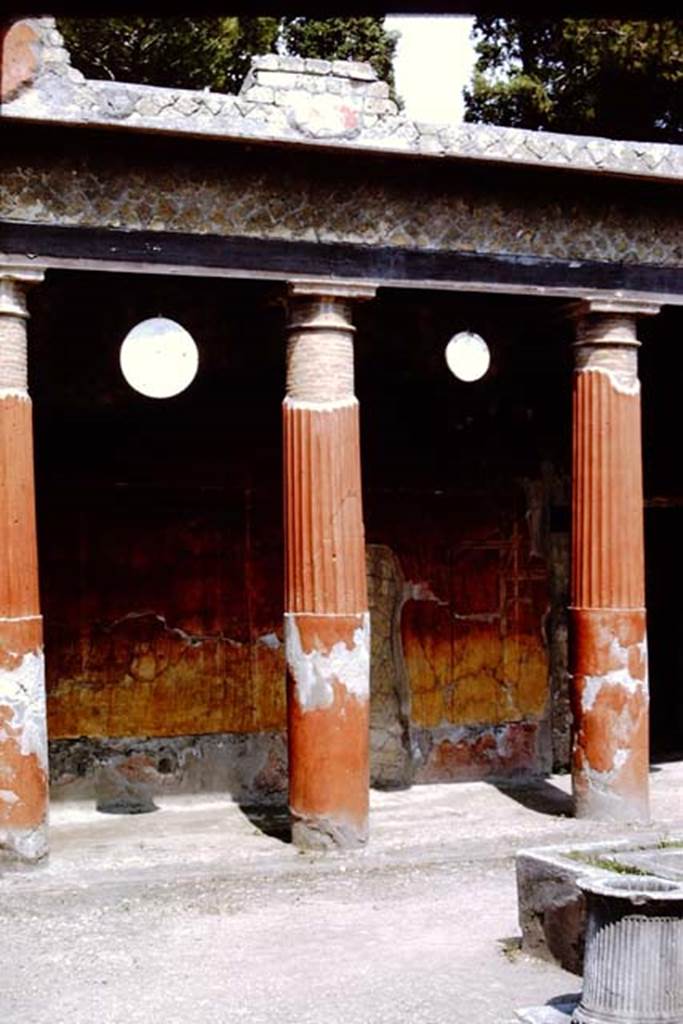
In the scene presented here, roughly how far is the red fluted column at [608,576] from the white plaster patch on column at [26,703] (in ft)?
10.2

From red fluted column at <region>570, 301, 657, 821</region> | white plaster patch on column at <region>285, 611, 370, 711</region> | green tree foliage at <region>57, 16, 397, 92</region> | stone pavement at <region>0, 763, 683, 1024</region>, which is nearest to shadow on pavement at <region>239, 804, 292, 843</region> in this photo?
stone pavement at <region>0, 763, 683, 1024</region>

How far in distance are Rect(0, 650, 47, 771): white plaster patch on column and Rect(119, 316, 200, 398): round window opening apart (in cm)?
152

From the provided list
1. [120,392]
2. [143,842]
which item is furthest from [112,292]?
[143,842]

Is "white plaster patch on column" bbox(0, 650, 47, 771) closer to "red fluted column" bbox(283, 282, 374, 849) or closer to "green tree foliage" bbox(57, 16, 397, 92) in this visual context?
"red fluted column" bbox(283, 282, 374, 849)

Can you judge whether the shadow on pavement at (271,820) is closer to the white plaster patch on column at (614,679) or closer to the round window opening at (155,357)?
the white plaster patch on column at (614,679)

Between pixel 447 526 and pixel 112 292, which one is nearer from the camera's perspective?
pixel 112 292

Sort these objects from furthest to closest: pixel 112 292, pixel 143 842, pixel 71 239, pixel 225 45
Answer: pixel 225 45
pixel 112 292
pixel 143 842
pixel 71 239

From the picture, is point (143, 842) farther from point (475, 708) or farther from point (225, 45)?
point (225, 45)

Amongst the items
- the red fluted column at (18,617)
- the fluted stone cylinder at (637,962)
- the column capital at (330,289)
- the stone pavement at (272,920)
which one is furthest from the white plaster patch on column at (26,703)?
the fluted stone cylinder at (637,962)

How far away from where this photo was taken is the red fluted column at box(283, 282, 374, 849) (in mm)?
6980

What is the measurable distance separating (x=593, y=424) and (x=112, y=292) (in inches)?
126

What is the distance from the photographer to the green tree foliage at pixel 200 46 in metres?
17.0

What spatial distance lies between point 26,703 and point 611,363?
3858mm

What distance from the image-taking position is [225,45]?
17.4m
